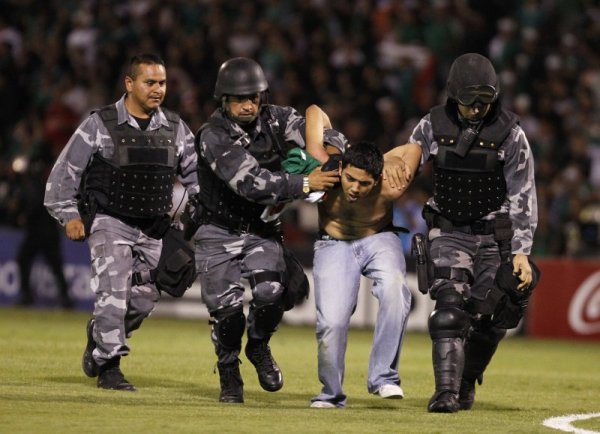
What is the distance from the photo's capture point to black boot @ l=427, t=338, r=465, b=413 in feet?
30.4

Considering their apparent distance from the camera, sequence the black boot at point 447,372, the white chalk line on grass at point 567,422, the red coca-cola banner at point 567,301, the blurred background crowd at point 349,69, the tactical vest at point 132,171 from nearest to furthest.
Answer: the white chalk line on grass at point 567,422
the black boot at point 447,372
the tactical vest at point 132,171
the red coca-cola banner at point 567,301
the blurred background crowd at point 349,69

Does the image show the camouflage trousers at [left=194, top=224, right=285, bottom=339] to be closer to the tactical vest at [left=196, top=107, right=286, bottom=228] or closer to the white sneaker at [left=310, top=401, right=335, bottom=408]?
the tactical vest at [left=196, top=107, right=286, bottom=228]

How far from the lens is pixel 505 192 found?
9.74 metres

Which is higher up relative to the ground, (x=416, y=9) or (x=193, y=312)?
(x=416, y=9)

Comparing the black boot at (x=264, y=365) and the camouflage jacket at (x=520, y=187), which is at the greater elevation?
the camouflage jacket at (x=520, y=187)

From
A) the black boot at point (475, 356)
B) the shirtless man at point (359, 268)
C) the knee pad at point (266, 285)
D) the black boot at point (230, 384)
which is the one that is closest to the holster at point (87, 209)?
the knee pad at point (266, 285)

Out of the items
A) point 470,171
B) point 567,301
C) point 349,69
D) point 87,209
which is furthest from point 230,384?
point 349,69

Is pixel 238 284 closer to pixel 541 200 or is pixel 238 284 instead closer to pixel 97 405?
pixel 97 405

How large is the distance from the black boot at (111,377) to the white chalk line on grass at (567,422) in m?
3.08

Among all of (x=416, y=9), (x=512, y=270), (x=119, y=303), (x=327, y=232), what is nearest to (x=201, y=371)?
(x=119, y=303)

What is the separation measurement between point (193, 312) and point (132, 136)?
8.78m

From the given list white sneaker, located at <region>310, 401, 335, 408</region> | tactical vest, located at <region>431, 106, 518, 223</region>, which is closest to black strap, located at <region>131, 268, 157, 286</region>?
white sneaker, located at <region>310, 401, 335, 408</region>

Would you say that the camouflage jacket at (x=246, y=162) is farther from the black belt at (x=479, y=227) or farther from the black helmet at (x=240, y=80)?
the black belt at (x=479, y=227)

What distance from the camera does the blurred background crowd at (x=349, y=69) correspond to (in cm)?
1911
